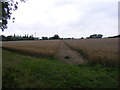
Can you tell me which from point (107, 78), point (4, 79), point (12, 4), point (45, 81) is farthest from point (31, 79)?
point (12, 4)

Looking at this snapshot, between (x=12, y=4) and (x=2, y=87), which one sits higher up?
(x=12, y=4)

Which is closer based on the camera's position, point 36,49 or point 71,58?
point 71,58

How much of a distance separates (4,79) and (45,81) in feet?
6.00

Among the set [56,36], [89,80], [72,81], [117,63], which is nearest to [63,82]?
[72,81]

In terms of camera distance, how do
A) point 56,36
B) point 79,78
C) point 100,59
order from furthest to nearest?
point 56,36 < point 100,59 < point 79,78

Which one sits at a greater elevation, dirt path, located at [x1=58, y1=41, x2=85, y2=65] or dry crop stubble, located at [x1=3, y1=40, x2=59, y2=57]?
dry crop stubble, located at [x1=3, y1=40, x2=59, y2=57]

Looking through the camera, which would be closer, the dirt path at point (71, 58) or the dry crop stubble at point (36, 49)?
the dirt path at point (71, 58)

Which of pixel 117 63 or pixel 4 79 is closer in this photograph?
pixel 4 79

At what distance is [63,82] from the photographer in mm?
5941

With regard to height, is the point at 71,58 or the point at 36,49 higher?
the point at 36,49

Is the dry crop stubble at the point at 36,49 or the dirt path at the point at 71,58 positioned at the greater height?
the dry crop stubble at the point at 36,49

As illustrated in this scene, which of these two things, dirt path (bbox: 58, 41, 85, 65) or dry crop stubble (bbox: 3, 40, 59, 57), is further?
dry crop stubble (bbox: 3, 40, 59, 57)

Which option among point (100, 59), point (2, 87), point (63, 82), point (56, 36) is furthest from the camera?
point (56, 36)

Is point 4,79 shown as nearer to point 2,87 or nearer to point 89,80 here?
point 2,87
